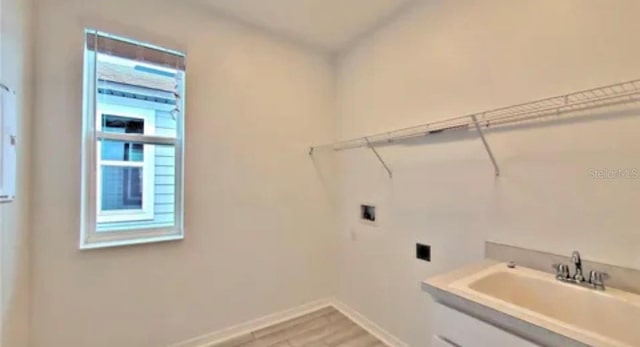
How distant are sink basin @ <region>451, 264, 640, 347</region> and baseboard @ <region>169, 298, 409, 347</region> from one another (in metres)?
1.10

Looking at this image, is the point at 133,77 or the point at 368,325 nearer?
the point at 133,77

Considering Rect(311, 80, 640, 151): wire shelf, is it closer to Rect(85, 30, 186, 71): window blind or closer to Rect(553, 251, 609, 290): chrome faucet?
Rect(553, 251, 609, 290): chrome faucet

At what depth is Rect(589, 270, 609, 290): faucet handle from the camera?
4.07ft

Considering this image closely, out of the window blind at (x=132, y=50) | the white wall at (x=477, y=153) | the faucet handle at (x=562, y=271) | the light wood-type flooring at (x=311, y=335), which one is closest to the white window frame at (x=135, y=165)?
the window blind at (x=132, y=50)

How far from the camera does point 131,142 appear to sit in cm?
209

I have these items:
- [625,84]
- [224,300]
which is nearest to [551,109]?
[625,84]

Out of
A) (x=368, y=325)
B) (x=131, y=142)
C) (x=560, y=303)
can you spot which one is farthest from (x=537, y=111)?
(x=131, y=142)

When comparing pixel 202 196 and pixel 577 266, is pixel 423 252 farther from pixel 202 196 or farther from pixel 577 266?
pixel 202 196

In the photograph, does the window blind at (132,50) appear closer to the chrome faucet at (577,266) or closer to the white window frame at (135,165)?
the white window frame at (135,165)

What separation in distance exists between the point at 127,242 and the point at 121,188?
0.37 m

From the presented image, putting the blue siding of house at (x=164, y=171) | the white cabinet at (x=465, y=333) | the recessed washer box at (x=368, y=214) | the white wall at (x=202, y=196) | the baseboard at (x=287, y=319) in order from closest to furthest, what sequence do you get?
the white cabinet at (x=465, y=333) < the white wall at (x=202, y=196) < the blue siding of house at (x=164, y=171) < the baseboard at (x=287, y=319) < the recessed washer box at (x=368, y=214)

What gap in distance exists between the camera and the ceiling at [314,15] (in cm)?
221

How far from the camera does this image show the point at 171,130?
2244 millimetres

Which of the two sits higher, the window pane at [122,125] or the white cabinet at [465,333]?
the window pane at [122,125]
